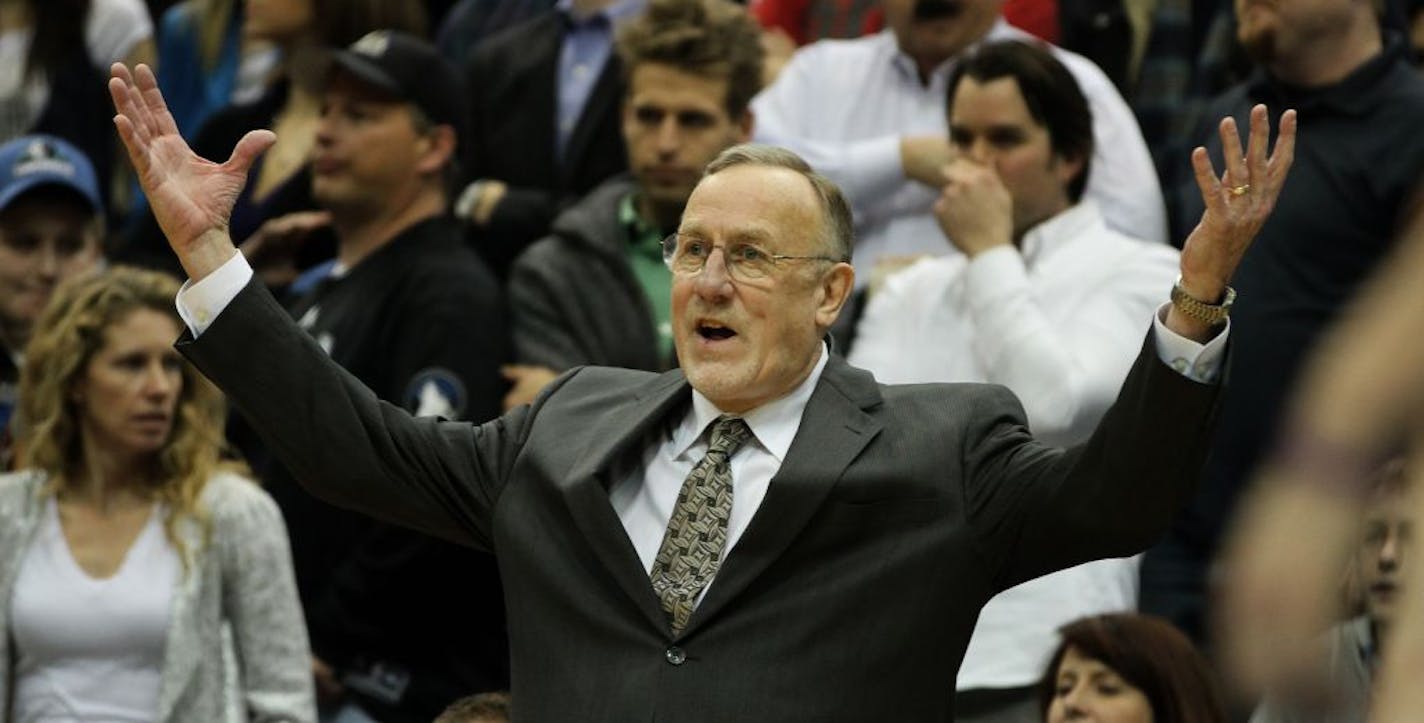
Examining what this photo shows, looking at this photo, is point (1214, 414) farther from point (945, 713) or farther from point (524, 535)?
point (524, 535)

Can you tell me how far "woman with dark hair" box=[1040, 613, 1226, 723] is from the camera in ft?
17.9

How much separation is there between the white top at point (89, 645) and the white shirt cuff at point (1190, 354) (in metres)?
2.90

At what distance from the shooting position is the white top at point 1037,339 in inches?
226

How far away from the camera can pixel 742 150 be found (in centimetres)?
461

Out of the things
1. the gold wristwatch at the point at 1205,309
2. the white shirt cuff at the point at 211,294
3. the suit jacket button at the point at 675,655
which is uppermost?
the gold wristwatch at the point at 1205,309

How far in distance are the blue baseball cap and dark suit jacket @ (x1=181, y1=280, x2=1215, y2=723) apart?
361cm

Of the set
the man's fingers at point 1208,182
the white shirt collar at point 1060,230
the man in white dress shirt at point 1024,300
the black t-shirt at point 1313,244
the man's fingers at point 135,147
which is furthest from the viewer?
the black t-shirt at point 1313,244

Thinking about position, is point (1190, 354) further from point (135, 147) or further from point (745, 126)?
point (745, 126)

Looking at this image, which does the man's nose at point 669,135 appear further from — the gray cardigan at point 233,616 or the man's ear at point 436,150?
the gray cardigan at point 233,616

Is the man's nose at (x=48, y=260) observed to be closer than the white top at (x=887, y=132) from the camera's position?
No

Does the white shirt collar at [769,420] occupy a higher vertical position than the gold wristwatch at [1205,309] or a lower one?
lower

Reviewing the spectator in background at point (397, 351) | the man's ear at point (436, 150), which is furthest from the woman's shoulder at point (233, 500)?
the man's ear at point (436, 150)

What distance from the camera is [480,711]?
17.5ft

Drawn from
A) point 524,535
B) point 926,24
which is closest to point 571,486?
point 524,535
